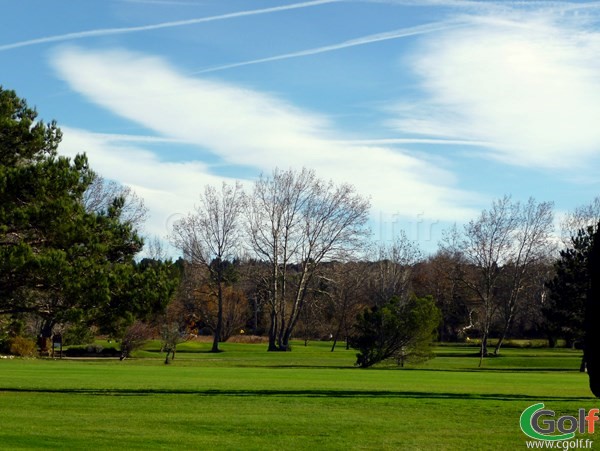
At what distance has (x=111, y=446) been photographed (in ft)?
59.7

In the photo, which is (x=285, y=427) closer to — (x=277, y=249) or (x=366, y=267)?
(x=277, y=249)

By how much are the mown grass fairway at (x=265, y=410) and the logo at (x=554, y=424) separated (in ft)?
1.06

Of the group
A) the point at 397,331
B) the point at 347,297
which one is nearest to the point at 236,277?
the point at 347,297

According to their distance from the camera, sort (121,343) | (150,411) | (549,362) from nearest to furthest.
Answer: (150,411) → (121,343) → (549,362)

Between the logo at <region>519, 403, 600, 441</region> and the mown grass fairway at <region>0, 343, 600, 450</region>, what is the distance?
32cm

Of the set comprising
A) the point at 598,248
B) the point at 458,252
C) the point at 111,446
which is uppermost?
the point at 458,252

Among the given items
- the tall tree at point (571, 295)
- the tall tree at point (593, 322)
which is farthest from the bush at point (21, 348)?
the tall tree at point (593, 322)

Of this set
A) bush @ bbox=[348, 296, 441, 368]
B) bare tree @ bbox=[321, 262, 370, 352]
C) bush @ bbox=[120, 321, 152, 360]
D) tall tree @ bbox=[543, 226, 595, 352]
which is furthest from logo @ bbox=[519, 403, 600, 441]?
bare tree @ bbox=[321, 262, 370, 352]

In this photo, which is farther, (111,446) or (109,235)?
(109,235)

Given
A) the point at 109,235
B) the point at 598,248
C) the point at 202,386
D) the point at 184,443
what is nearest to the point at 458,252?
the point at 202,386

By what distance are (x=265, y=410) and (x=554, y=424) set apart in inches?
310

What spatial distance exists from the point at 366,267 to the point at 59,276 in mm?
79123

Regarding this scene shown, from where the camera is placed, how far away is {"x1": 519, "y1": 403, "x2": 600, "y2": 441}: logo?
20708 mm

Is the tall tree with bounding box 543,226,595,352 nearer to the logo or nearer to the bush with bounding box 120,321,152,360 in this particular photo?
the bush with bounding box 120,321,152,360
